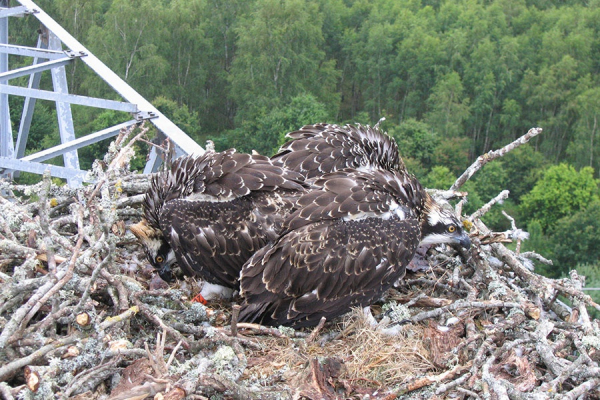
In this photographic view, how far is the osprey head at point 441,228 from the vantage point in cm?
586

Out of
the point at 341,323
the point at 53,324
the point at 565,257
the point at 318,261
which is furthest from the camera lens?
the point at 565,257

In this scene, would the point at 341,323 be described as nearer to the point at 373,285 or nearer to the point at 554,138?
A: the point at 373,285

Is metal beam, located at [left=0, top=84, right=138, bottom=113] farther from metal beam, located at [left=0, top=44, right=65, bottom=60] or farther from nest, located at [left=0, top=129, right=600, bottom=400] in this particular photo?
nest, located at [left=0, top=129, right=600, bottom=400]

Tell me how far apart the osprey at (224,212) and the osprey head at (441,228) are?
123cm

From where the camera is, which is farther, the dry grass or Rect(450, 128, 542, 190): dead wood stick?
Rect(450, 128, 542, 190): dead wood stick

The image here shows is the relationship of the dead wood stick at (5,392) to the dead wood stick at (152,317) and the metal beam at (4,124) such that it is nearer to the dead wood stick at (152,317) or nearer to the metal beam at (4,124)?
the dead wood stick at (152,317)

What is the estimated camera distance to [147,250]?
5.95 m

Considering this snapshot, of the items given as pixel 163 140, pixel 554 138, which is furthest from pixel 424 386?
pixel 554 138

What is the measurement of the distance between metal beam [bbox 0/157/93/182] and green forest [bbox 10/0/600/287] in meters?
34.3

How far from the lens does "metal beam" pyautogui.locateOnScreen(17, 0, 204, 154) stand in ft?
23.5

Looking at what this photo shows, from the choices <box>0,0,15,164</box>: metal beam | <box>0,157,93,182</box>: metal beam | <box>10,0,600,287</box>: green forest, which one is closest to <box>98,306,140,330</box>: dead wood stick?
<box>0,157,93,182</box>: metal beam

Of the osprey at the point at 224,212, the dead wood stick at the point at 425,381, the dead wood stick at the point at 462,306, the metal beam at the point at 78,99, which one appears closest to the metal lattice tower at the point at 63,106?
the metal beam at the point at 78,99

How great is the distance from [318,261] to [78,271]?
1949mm

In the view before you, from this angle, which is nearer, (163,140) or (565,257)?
(163,140)
